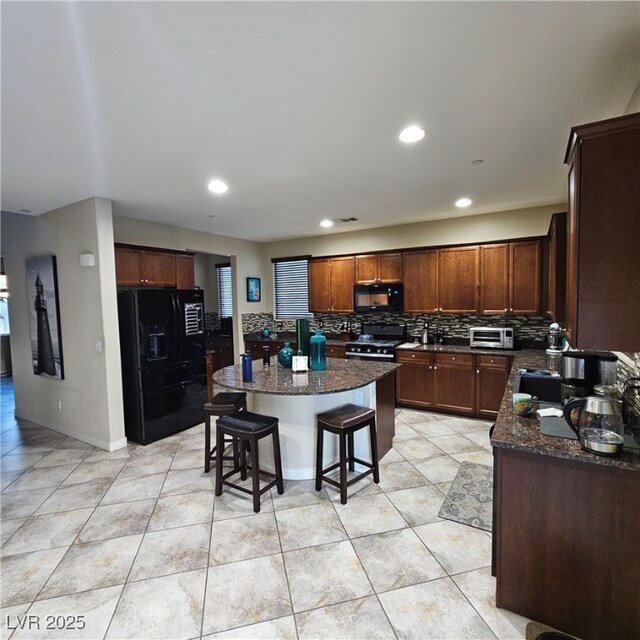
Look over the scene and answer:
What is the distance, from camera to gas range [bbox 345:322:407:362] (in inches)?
194

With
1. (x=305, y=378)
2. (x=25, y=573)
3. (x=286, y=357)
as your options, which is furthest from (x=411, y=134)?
(x=25, y=573)

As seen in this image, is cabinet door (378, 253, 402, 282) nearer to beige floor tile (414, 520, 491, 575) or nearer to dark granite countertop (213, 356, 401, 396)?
dark granite countertop (213, 356, 401, 396)

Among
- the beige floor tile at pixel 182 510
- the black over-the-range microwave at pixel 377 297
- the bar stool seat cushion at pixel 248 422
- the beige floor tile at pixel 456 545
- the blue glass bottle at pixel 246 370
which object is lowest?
the beige floor tile at pixel 456 545

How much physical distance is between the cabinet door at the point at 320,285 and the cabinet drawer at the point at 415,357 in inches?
59.0

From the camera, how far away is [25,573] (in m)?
2.04

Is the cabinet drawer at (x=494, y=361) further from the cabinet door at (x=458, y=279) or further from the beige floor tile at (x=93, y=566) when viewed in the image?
the beige floor tile at (x=93, y=566)

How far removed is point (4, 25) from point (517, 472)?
2.83 m

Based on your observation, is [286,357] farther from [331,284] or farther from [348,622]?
[331,284]

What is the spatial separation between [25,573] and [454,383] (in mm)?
4312

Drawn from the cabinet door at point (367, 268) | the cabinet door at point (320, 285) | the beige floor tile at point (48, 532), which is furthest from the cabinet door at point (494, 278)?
the beige floor tile at point (48, 532)

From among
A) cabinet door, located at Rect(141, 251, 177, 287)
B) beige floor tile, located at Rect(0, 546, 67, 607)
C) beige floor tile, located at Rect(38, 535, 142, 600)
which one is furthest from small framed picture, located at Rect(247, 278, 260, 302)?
beige floor tile, located at Rect(0, 546, 67, 607)

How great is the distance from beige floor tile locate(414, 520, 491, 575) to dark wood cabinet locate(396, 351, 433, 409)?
7.80ft

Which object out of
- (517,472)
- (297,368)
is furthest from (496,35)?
(297,368)

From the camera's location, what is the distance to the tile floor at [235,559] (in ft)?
5.54
